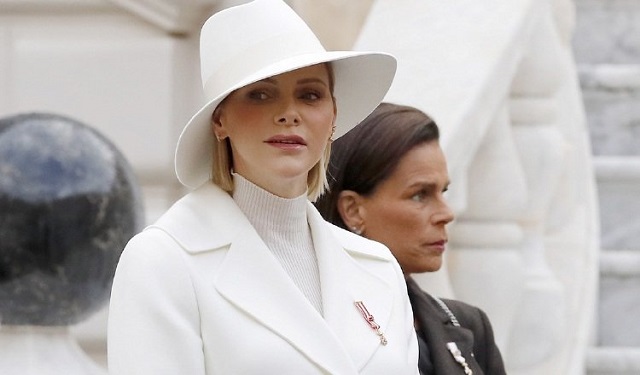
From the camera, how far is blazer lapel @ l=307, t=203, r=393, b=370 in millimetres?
2924

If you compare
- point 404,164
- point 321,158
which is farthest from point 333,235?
point 404,164

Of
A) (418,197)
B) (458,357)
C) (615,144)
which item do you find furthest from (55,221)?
(615,144)

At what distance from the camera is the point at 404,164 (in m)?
3.96

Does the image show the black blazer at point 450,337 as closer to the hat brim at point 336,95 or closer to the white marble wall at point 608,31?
the hat brim at point 336,95

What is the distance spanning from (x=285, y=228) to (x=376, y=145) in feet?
3.27

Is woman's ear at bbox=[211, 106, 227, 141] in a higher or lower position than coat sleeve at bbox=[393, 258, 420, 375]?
higher

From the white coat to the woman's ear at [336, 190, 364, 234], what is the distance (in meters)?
0.96

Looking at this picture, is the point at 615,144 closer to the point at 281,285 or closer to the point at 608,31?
the point at 608,31

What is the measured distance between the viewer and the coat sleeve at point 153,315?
2760mm

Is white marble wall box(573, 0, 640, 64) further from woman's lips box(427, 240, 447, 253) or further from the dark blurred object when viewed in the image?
the dark blurred object

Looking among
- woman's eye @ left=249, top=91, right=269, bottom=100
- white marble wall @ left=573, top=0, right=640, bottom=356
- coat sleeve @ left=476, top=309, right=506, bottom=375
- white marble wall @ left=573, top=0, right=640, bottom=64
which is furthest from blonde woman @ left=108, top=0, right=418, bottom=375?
white marble wall @ left=573, top=0, right=640, bottom=64

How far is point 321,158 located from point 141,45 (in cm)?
329

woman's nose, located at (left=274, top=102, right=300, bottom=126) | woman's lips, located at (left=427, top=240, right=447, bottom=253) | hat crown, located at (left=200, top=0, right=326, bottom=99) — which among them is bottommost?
woman's lips, located at (left=427, top=240, right=447, bottom=253)

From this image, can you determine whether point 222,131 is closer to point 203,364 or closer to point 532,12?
point 203,364
